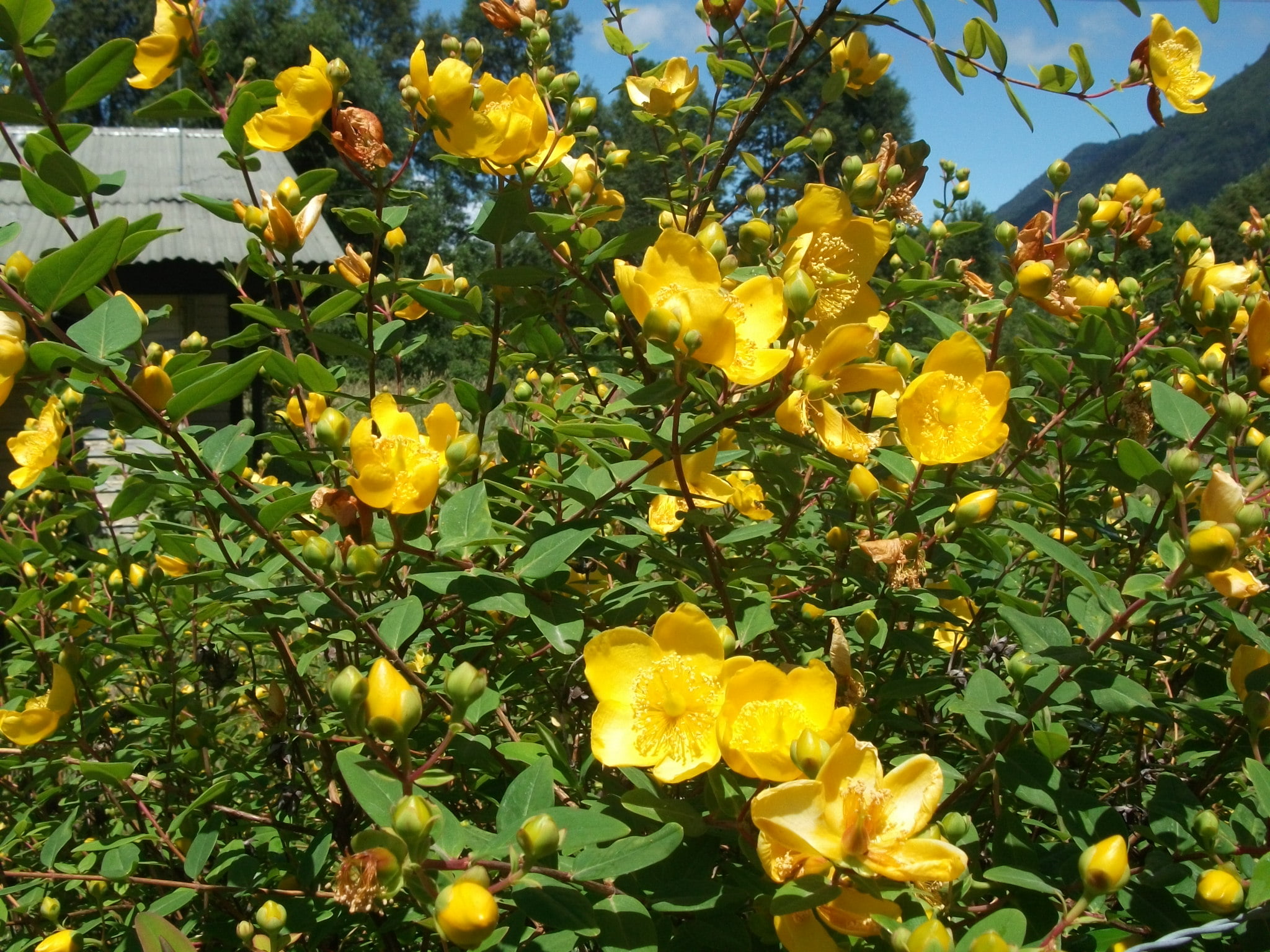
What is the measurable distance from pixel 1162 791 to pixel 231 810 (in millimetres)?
1328

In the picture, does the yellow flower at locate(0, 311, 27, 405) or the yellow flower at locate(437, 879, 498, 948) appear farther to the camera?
the yellow flower at locate(0, 311, 27, 405)

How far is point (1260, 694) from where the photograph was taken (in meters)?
0.92

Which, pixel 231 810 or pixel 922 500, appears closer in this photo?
pixel 922 500

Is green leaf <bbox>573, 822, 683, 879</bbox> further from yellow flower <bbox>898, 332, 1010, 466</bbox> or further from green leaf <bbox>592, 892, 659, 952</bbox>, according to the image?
yellow flower <bbox>898, 332, 1010, 466</bbox>

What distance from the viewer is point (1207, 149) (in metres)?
90.3

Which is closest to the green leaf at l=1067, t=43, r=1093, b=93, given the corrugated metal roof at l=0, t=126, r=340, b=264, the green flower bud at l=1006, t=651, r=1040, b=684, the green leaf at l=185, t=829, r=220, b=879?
the green flower bud at l=1006, t=651, r=1040, b=684

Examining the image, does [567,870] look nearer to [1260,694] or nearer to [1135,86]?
[1260,694]

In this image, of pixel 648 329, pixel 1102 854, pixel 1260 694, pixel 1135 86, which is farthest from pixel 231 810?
pixel 1135 86

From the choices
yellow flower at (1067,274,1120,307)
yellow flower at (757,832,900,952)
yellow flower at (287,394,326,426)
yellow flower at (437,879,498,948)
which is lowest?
yellow flower at (757,832,900,952)

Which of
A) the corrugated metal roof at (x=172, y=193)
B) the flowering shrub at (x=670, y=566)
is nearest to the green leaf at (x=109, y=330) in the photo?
the flowering shrub at (x=670, y=566)

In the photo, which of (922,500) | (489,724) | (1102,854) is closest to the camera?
(1102,854)

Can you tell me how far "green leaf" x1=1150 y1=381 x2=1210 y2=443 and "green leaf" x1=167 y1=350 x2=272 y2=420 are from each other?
100 cm

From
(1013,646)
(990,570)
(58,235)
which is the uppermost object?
(58,235)

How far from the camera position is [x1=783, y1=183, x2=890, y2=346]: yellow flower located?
1075 millimetres
